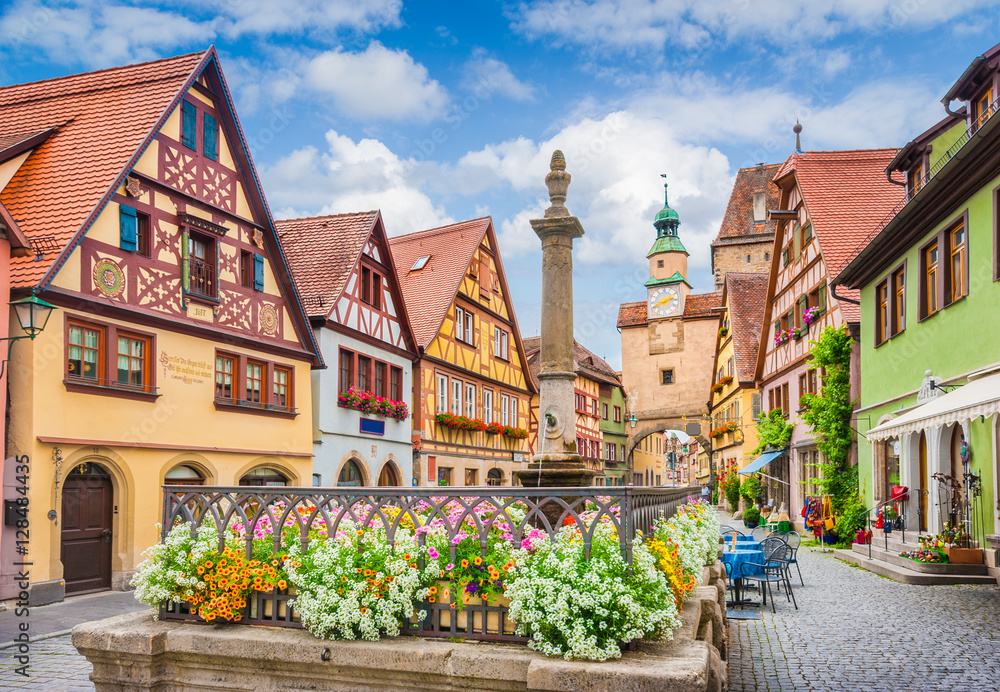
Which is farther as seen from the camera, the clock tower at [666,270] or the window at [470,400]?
the clock tower at [666,270]

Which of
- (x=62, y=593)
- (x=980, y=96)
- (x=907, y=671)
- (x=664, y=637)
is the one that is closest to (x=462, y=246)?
(x=980, y=96)

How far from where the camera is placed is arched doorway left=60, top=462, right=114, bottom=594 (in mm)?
12627

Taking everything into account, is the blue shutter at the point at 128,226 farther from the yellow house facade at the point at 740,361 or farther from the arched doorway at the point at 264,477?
the yellow house facade at the point at 740,361

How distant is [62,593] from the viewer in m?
12.0

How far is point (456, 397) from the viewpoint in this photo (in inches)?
1043

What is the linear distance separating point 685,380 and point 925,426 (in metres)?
45.0

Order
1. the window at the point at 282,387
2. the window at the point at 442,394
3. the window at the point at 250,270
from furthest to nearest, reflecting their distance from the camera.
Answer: the window at the point at 442,394
the window at the point at 282,387
the window at the point at 250,270

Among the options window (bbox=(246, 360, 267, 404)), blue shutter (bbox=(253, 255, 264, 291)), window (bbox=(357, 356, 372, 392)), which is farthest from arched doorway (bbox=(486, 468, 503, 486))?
blue shutter (bbox=(253, 255, 264, 291))

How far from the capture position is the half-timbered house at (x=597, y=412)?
144 feet

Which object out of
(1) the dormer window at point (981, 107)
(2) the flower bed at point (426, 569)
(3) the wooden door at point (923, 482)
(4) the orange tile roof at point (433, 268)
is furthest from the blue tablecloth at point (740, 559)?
(4) the orange tile roof at point (433, 268)

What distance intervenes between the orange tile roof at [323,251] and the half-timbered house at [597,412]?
62.7ft

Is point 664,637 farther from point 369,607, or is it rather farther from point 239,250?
point 239,250

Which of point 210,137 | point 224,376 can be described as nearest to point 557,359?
point 224,376

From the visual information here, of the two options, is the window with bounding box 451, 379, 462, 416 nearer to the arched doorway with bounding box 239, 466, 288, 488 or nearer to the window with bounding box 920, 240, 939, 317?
the arched doorway with bounding box 239, 466, 288, 488
